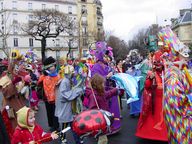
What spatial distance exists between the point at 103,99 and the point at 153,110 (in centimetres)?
107

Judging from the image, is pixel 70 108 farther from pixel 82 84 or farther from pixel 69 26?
pixel 69 26

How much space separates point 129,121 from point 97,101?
340cm

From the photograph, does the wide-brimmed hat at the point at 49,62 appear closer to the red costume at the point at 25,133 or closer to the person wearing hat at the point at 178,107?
the red costume at the point at 25,133

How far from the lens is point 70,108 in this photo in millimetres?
6410

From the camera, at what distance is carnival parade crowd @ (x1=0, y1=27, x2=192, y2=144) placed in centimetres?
379

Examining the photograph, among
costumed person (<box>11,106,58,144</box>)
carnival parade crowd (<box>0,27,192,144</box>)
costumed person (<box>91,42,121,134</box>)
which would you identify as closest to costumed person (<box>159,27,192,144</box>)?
carnival parade crowd (<box>0,27,192,144</box>)

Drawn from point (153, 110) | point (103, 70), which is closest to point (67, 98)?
point (103, 70)

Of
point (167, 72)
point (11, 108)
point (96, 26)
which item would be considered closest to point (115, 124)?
point (11, 108)

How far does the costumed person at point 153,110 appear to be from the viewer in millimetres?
6367

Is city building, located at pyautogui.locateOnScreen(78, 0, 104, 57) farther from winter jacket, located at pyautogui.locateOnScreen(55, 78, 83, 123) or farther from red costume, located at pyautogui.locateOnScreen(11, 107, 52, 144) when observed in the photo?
red costume, located at pyautogui.locateOnScreen(11, 107, 52, 144)

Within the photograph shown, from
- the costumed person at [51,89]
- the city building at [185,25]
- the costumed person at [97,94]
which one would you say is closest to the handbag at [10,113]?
the costumed person at [97,94]

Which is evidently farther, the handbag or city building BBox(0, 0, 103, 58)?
city building BBox(0, 0, 103, 58)

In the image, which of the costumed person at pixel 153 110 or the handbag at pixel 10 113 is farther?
the costumed person at pixel 153 110

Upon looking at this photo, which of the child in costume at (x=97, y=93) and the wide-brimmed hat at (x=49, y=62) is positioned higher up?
the wide-brimmed hat at (x=49, y=62)
